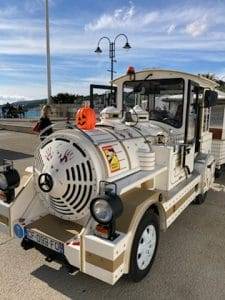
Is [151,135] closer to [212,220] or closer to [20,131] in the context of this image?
[212,220]

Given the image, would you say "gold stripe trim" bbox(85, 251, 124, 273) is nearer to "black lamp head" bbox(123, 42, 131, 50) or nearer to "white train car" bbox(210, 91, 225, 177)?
"white train car" bbox(210, 91, 225, 177)

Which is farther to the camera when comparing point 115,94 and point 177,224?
point 115,94

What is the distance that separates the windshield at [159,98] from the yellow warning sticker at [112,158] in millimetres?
1713

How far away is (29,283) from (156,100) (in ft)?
Answer: 10.4

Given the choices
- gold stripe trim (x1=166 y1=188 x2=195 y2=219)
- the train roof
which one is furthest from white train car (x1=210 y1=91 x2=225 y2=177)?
gold stripe trim (x1=166 y1=188 x2=195 y2=219)

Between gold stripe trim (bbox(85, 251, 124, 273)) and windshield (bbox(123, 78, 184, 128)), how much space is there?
253 cm

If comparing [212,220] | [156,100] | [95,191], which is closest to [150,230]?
[95,191]

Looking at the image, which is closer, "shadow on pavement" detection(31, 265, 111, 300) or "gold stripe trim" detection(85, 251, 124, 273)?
"gold stripe trim" detection(85, 251, 124, 273)

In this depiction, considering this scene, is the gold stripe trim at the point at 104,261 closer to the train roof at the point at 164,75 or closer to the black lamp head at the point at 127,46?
the train roof at the point at 164,75

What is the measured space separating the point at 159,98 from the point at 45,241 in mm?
2855

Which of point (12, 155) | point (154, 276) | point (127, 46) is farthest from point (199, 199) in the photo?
point (127, 46)

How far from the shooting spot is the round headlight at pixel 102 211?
8.05 feet

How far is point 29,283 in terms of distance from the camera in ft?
9.84

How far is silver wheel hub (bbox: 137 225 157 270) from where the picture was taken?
2.95 m
